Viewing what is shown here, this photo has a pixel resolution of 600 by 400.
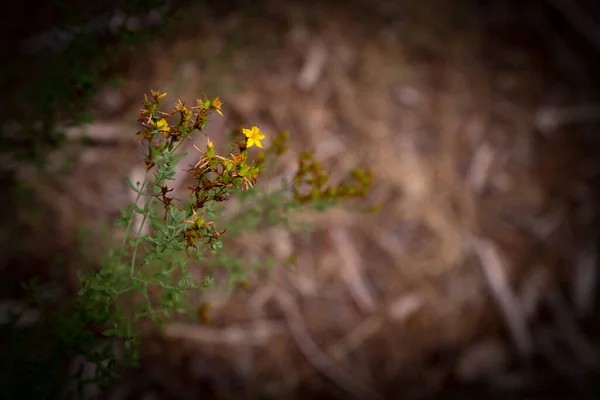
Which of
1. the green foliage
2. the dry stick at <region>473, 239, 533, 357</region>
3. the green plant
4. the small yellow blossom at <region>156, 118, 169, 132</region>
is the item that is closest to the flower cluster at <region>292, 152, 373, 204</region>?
the green plant

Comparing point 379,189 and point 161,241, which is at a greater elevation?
point 379,189

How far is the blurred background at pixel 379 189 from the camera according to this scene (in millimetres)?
2311

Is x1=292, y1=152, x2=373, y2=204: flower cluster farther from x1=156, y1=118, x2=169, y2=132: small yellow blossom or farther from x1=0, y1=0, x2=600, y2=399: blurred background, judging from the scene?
x1=0, y1=0, x2=600, y2=399: blurred background

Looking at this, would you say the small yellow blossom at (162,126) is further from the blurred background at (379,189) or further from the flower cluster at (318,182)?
the blurred background at (379,189)

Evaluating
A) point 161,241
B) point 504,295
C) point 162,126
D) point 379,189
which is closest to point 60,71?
point 162,126

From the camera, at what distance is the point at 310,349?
2.49 m

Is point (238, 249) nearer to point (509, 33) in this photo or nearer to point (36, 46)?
point (36, 46)

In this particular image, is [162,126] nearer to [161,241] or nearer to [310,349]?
[161,241]

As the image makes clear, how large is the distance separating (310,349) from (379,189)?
0.92 metres

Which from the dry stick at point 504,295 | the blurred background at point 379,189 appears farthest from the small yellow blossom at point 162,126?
the dry stick at point 504,295

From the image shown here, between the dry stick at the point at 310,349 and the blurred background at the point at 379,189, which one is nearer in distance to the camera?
the blurred background at the point at 379,189

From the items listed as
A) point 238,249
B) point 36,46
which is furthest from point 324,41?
point 36,46

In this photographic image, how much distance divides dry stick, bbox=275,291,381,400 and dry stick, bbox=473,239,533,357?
0.96m

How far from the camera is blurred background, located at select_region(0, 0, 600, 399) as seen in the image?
2311mm
